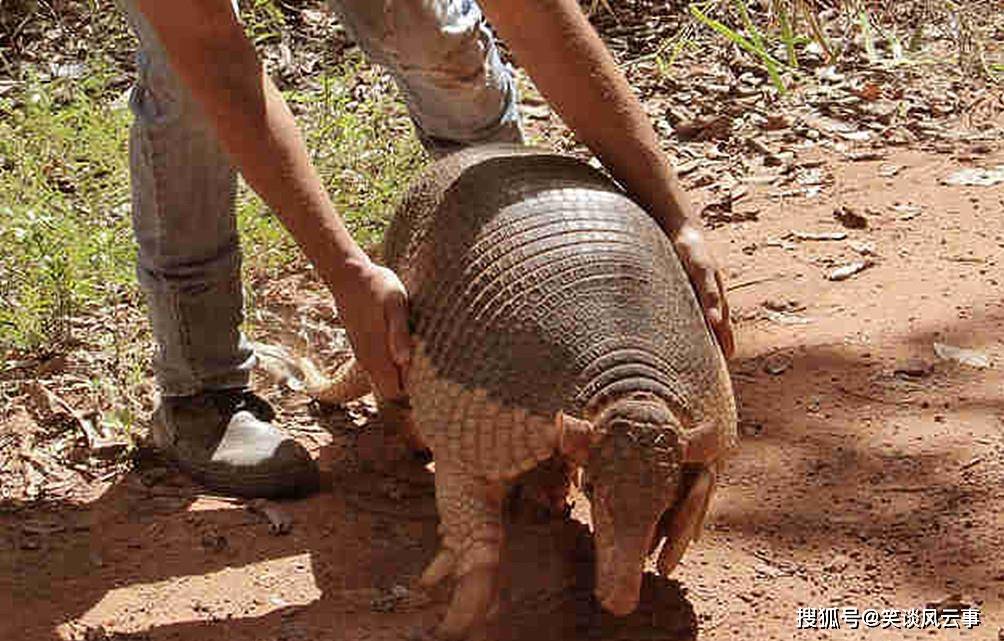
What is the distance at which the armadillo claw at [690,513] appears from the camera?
237 cm

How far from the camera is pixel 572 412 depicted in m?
2.27

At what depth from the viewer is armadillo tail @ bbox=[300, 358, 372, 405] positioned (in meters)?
3.35

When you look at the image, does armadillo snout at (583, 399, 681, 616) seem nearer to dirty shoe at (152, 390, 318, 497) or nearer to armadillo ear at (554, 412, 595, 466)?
armadillo ear at (554, 412, 595, 466)

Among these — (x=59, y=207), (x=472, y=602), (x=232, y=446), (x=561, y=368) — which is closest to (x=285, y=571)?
(x=232, y=446)

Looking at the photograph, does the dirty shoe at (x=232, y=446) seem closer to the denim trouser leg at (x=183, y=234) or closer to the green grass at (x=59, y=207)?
the denim trouser leg at (x=183, y=234)

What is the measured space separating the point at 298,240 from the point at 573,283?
47cm

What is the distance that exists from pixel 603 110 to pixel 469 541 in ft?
2.77

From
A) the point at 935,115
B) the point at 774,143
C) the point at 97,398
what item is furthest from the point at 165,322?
the point at 935,115

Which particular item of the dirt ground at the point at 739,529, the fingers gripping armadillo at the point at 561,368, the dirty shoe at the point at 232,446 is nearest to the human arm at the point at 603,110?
the fingers gripping armadillo at the point at 561,368

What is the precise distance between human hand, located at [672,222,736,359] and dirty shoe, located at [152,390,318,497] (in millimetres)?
1009

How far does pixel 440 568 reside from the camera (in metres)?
2.51

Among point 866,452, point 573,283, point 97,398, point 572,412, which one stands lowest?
point 866,452

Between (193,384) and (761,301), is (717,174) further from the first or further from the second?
(193,384)

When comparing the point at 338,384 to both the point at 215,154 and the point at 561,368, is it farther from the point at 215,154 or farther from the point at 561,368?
the point at 561,368
